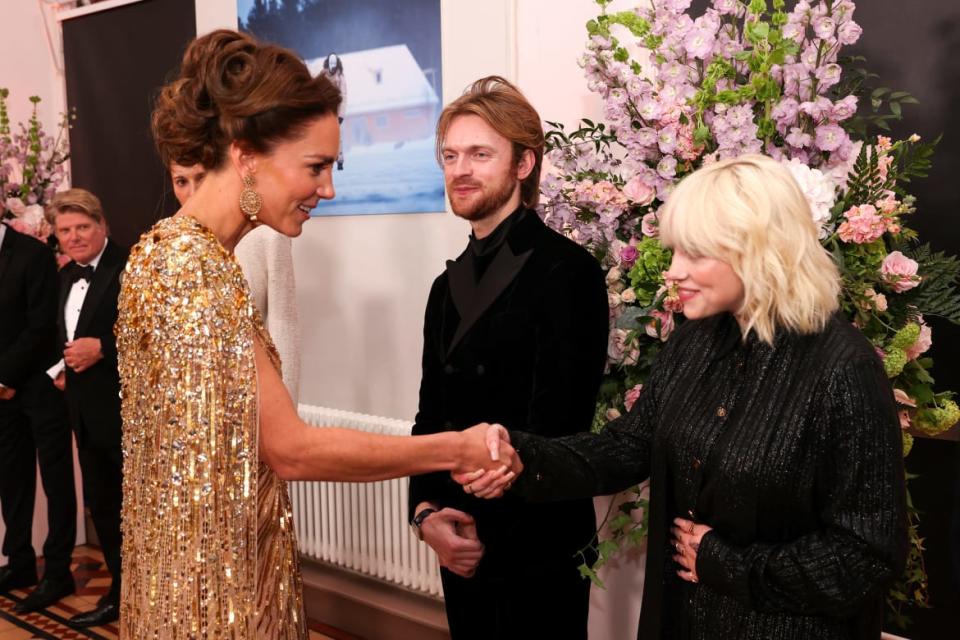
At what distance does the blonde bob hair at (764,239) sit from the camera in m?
1.46

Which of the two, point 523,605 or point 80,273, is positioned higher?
point 80,273

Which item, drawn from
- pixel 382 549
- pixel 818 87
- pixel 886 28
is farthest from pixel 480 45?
pixel 382 549

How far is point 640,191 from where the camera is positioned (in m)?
2.03

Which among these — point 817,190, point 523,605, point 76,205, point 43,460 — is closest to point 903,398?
→ point 817,190

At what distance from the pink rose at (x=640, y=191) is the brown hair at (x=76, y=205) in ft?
9.15

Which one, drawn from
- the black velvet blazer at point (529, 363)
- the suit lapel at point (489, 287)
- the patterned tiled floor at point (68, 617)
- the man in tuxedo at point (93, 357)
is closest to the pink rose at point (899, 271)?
the black velvet blazer at point (529, 363)

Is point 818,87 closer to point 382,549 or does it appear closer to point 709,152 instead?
point 709,152

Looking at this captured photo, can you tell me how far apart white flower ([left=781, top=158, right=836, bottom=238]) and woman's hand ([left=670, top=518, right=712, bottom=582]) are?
2.13ft

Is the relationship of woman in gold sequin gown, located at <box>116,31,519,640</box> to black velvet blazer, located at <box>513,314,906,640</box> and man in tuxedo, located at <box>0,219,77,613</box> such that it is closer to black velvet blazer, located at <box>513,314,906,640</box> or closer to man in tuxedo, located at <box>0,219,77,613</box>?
black velvet blazer, located at <box>513,314,906,640</box>

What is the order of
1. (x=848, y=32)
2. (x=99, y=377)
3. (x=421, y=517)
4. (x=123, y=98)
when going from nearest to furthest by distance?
1. (x=848, y=32)
2. (x=421, y=517)
3. (x=99, y=377)
4. (x=123, y=98)

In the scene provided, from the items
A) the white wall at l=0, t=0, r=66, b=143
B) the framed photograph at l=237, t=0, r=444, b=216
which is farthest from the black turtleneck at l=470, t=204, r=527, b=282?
the white wall at l=0, t=0, r=66, b=143

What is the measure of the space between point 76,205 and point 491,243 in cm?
249

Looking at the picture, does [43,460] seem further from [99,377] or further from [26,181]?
[26,181]

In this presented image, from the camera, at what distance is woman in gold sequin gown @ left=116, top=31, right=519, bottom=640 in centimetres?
153
